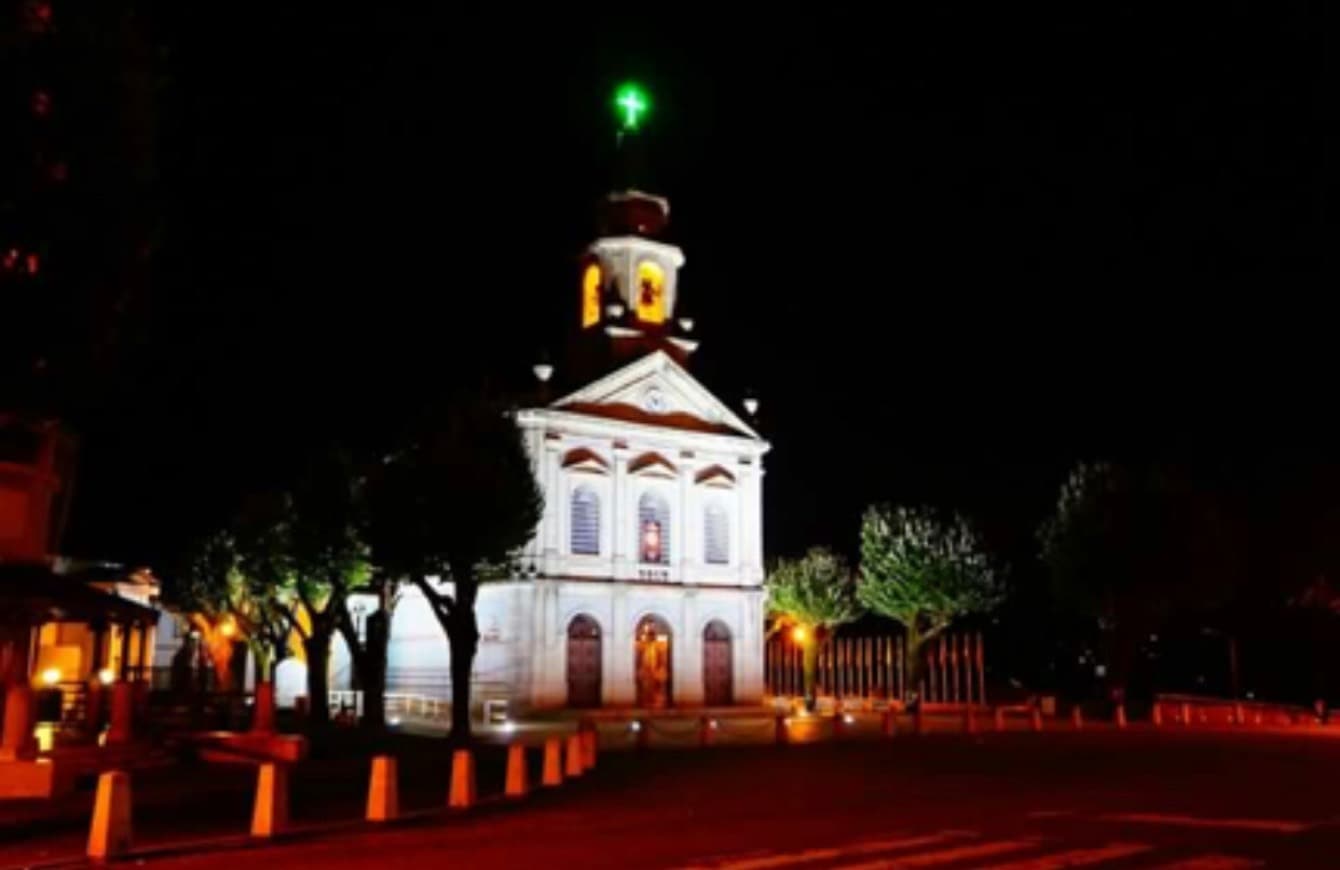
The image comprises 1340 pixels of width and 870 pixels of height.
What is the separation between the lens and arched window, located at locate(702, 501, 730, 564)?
4812cm

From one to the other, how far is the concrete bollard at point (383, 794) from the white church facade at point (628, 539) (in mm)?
25560

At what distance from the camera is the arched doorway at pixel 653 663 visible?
4550 centimetres

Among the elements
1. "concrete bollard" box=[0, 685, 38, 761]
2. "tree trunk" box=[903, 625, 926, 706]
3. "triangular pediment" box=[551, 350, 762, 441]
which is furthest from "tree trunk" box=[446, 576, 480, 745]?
"tree trunk" box=[903, 625, 926, 706]

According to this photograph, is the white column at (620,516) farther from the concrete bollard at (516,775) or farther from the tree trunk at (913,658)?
the concrete bollard at (516,775)

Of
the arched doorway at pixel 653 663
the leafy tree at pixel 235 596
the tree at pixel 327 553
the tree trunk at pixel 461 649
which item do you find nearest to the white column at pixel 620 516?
the arched doorway at pixel 653 663

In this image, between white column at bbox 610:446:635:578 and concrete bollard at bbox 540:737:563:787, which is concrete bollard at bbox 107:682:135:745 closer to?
concrete bollard at bbox 540:737:563:787

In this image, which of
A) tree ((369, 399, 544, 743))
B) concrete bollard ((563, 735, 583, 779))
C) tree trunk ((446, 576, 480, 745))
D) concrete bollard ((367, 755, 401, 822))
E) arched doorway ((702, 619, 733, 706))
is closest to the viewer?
concrete bollard ((367, 755, 401, 822))

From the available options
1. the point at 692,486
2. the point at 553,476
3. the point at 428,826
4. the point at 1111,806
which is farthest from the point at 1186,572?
the point at 428,826

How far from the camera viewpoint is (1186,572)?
42.2m

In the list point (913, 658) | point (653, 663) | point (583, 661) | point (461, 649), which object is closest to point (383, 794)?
point (461, 649)

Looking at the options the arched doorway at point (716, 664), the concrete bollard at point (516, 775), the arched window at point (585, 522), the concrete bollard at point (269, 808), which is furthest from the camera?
the arched doorway at point (716, 664)

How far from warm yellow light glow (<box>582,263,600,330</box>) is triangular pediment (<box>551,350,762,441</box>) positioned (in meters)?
3.70

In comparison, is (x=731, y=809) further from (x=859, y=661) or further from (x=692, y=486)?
(x=859, y=661)

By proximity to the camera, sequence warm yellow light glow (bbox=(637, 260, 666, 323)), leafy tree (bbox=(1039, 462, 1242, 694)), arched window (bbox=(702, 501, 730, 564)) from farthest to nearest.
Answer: warm yellow light glow (bbox=(637, 260, 666, 323)), arched window (bbox=(702, 501, 730, 564)), leafy tree (bbox=(1039, 462, 1242, 694))
